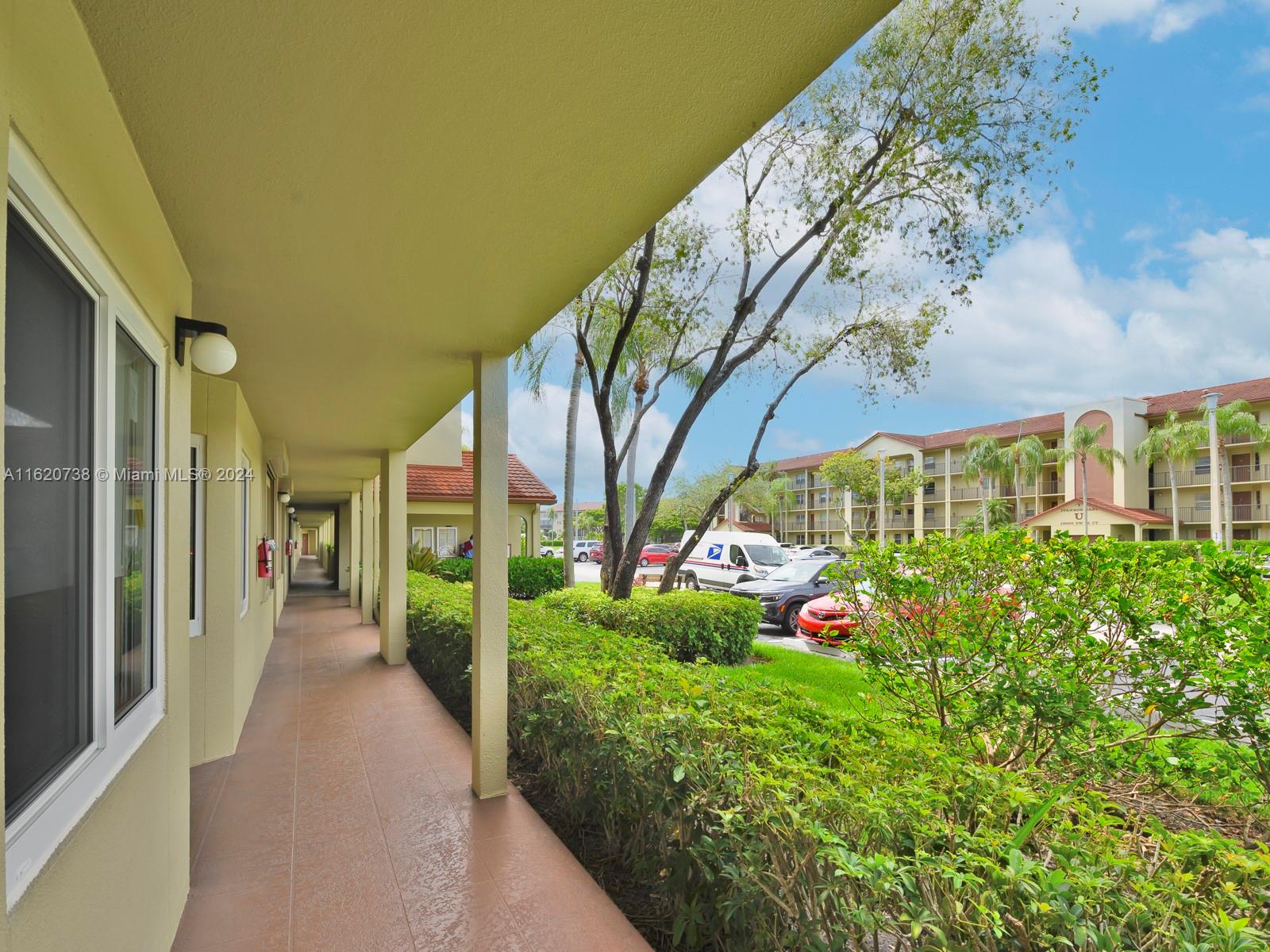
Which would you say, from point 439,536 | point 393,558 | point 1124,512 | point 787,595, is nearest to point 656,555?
point 439,536

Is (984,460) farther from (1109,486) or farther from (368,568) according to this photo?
(368,568)

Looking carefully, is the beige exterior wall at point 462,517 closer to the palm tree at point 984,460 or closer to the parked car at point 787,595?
the parked car at point 787,595

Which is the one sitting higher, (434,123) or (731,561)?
(434,123)

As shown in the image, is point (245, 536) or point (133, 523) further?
point (245, 536)

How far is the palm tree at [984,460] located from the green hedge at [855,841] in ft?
111

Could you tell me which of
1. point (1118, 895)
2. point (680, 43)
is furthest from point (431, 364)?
point (1118, 895)

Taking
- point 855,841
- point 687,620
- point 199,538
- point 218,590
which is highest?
point 199,538

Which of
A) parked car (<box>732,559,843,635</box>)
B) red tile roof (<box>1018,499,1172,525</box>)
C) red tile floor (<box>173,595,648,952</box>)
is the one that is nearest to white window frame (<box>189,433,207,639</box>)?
red tile floor (<box>173,595,648,952</box>)

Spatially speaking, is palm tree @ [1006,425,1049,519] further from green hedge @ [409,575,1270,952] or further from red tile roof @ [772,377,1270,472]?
green hedge @ [409,575,1270,952]

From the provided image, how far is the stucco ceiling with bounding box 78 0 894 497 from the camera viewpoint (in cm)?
145

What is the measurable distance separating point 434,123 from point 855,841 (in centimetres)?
234

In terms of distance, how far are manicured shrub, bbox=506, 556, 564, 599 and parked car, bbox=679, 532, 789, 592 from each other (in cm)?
337

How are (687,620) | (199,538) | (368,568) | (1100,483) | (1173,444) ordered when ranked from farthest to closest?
1. (1100,483)
2. (1173,444)
3. (368,568)
4. (687,620)
5. (199,538)

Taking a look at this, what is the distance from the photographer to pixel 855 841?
1990 millimetres
